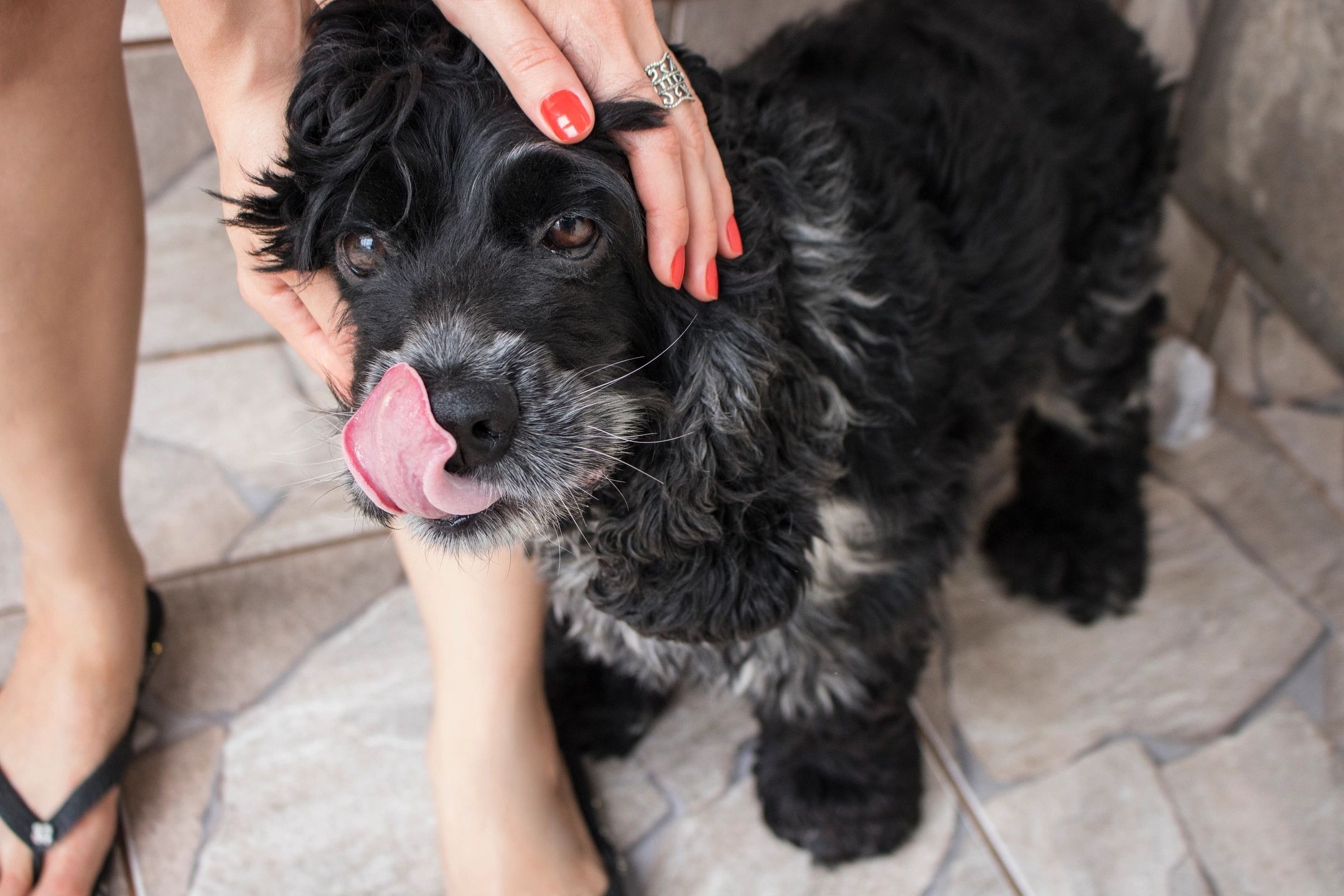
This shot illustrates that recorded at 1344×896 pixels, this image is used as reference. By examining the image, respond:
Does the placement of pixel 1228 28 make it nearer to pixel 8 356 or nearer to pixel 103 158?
pixel 103 158

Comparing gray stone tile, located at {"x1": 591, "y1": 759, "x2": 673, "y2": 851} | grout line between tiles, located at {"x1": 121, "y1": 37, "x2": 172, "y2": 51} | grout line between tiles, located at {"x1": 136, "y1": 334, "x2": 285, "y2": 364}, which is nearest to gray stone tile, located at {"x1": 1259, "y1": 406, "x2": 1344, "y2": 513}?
gray stone tile, located at {"x1": 591, "y1": 759, "x2": 673, "y2": 851}

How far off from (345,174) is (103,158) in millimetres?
728

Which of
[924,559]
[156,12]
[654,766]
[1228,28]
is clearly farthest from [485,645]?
[1228,28]

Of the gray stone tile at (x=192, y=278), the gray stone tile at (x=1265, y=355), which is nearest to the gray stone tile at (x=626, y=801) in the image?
the gray stone tile at (x=192, y=278)

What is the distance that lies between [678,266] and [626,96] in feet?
0.68

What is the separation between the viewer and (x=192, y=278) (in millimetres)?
3055

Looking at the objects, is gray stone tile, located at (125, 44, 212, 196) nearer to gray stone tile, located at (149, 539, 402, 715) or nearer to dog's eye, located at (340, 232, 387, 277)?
gray stone tile, located at (149, 539, 402, 715)

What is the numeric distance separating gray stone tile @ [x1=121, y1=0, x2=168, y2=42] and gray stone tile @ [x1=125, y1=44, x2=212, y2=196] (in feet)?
0.10

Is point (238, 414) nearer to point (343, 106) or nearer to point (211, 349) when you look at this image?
point (211, 349)

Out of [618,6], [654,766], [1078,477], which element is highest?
[618,6]

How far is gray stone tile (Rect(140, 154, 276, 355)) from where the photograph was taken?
9.77ft

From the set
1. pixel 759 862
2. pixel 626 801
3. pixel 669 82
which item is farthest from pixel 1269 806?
pixel 669 82

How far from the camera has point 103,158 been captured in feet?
5.79

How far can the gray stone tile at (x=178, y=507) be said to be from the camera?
2.50 m
